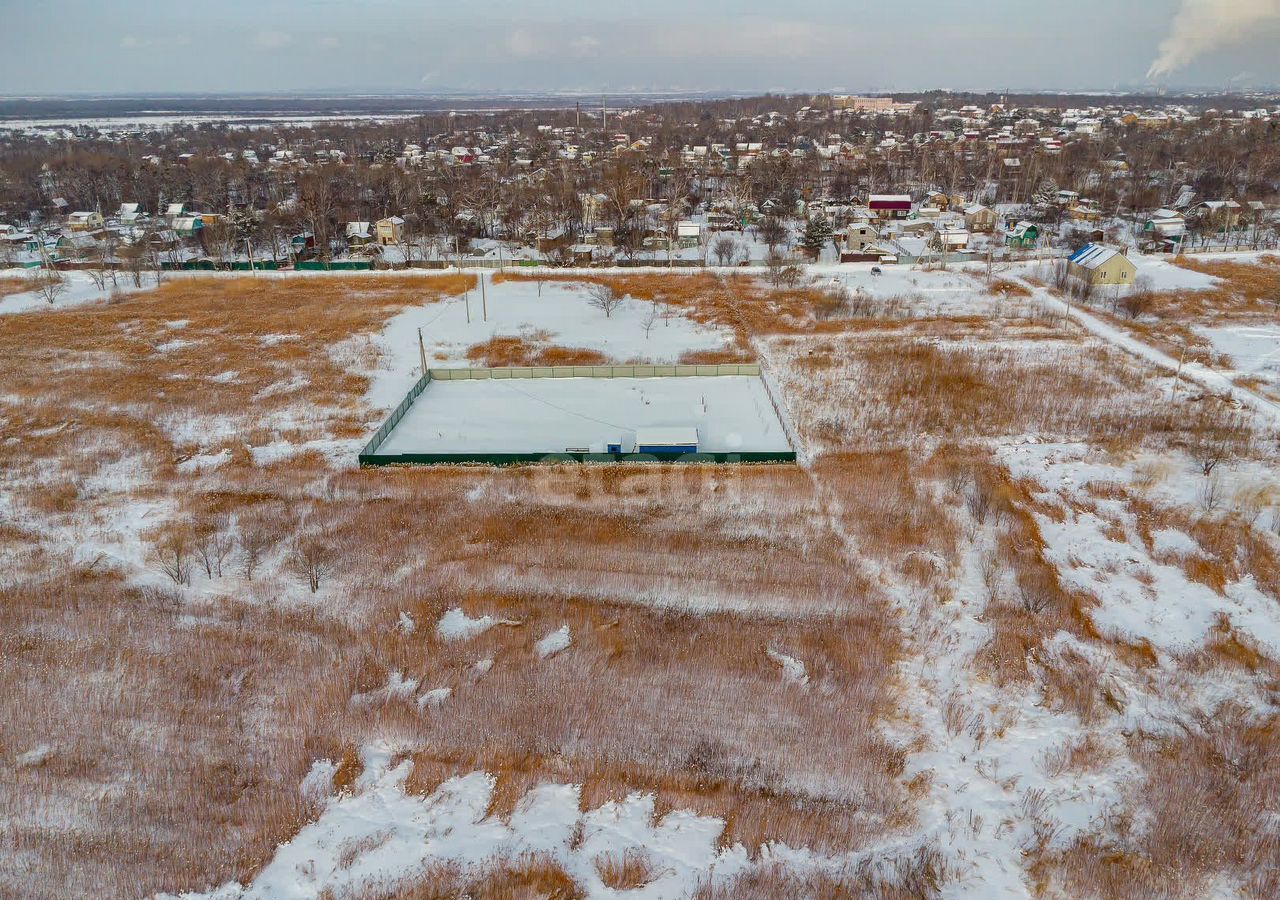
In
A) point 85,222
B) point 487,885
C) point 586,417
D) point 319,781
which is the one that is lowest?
point 487,885

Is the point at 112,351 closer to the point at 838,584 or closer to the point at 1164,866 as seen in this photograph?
the point at 838,584

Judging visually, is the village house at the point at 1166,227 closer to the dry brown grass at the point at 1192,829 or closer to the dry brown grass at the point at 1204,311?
the dry brown grass at the point at 1204,311

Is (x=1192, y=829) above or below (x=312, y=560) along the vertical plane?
below

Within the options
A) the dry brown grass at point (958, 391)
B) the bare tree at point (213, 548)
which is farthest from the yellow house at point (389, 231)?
the bare tree at point (213, 548)

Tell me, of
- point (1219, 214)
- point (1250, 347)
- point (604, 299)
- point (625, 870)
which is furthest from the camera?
point (1219, 214)

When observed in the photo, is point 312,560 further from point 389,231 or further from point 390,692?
point 389,231

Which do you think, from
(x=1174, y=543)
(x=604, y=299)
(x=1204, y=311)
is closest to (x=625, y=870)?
(x=1174, y=543)

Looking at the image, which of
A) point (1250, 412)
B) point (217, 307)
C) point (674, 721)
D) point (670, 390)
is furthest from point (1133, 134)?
point (674, 721)
